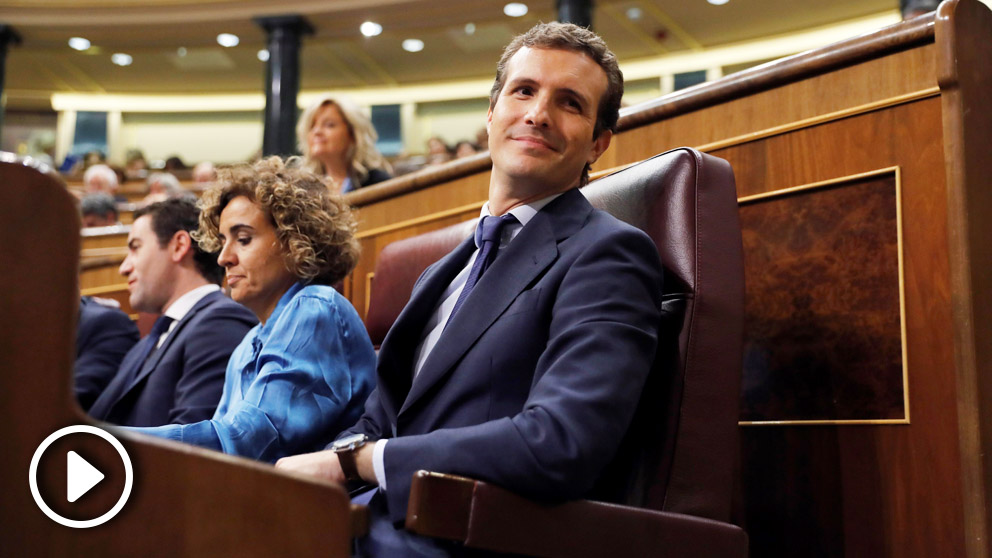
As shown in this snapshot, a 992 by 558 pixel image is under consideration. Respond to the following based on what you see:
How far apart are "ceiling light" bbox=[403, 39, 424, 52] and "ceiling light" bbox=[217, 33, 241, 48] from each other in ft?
3.71

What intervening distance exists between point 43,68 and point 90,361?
622 centimetres

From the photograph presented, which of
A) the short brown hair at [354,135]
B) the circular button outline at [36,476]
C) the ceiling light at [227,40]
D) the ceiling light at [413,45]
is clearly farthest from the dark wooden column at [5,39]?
the circular button outline at [36,476]

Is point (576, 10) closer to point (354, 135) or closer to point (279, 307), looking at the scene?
point (354, 135)

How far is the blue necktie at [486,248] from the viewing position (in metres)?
0.86

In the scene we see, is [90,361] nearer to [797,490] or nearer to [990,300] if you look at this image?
[797,490]

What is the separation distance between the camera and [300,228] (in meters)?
1.19

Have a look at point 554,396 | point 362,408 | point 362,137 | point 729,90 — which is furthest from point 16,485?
point 362,137

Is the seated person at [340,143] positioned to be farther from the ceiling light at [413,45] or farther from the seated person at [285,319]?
the ceiling light at [413,45]

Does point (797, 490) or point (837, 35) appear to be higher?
point (837, 35)

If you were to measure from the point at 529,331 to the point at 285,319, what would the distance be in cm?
38

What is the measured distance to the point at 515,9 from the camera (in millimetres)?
5320

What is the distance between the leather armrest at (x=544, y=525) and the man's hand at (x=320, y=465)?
162mm

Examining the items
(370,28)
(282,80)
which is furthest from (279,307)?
(370,28)

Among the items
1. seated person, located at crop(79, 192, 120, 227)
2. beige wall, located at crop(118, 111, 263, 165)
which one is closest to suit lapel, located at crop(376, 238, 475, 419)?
seated person, located at crop(79, 192, 120, 227)
